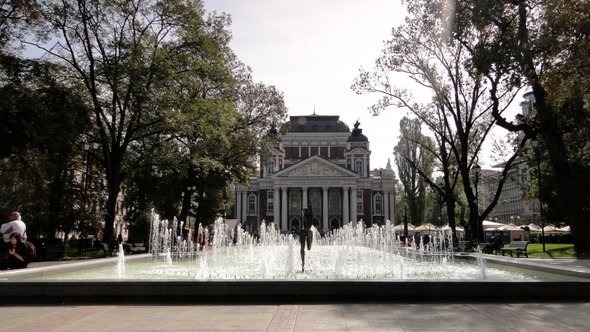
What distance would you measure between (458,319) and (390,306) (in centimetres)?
148

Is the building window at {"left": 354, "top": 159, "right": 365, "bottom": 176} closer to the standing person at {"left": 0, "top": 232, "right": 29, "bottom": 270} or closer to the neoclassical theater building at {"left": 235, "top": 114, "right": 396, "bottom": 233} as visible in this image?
the neoclassical theater building at {"left": 235, "top": 114, "right": 396, "bottom": 233}

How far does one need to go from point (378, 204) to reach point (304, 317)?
75.4m

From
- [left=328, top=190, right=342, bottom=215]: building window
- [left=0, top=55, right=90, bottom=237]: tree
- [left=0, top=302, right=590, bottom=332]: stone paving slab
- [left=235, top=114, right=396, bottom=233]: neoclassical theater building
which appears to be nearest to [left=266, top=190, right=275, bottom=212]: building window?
[left=235, top=114, right=396, bottom=233]: neoclassical theater building

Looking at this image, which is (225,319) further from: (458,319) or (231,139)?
(231,139)

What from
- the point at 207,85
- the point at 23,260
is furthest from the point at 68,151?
the point at 23,260

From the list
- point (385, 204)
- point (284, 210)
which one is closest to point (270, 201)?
point (284, 210)

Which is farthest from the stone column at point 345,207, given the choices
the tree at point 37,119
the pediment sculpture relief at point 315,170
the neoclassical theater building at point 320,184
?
the tree at point 37,119

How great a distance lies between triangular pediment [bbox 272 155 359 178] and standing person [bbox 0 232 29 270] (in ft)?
212

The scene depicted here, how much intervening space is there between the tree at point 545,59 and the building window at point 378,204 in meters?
54.7

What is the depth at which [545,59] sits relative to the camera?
21.2 metres

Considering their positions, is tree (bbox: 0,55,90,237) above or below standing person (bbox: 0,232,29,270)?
above

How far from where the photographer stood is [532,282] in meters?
9.27

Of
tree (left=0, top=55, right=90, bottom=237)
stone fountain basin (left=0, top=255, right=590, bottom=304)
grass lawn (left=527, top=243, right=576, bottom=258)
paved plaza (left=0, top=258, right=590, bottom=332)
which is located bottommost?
grass lawn (left=527, top=243, right=576, bottom=258)

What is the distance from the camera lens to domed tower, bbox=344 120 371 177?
271 feet
